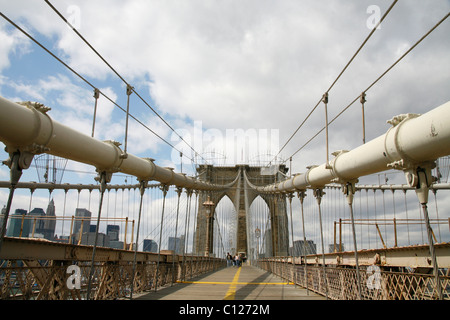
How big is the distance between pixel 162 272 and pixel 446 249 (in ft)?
25.2

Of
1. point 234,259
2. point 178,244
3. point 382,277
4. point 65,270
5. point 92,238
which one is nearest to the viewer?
point 65,270

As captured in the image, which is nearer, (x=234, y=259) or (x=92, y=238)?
(x=92, y=238)

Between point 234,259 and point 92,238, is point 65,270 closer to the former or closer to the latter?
point 92,238

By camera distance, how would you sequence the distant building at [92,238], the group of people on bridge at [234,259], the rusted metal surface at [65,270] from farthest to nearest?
the group of people on bridge at [234,259]
the distant building at [92,238]
the rusted metal surface at [65,270]

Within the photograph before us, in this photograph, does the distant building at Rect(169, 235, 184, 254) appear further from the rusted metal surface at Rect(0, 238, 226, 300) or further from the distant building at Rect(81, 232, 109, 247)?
the distant building at Rect(81, 232, 109, 247)

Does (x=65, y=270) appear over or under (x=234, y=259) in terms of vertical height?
over

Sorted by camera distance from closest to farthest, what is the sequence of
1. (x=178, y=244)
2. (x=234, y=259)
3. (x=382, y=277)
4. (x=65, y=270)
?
(x=65, y=270) → (x=382, y=277) → (x=178, y=244) → (x=234, y=259)

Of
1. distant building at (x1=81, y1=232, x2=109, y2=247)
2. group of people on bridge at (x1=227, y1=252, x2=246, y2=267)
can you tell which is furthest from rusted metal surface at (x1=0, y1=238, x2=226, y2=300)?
group of people on bridge at (x1=227, y1=252, x2=246, y2=267)

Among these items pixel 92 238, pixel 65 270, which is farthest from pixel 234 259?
pixel 65 270

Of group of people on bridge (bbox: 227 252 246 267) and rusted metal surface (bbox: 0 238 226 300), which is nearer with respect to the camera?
rusted metal surface (bbox: 0 238 226 300)

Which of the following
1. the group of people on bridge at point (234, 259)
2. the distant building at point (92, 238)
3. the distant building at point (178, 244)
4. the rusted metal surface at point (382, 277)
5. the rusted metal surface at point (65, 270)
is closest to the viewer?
the rusted metal surface at point (65, 270)

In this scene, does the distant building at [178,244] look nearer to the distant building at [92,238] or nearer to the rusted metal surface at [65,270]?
the rusted metal surface at [65,270]

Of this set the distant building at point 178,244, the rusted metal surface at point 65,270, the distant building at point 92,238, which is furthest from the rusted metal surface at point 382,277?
the distant building at point 92,238
